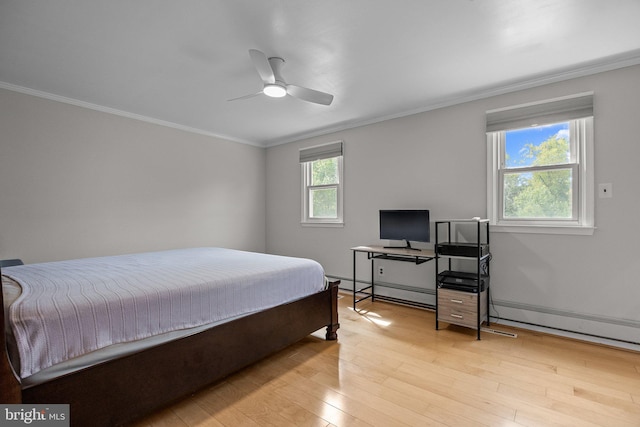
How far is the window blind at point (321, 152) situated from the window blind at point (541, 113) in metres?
1.99

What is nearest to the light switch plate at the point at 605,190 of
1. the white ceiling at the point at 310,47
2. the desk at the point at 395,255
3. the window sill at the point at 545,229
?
the window sill at the point at 545,229

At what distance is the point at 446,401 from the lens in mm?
1840

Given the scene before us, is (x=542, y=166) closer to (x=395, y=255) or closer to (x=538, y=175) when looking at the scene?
(x=538, y=175)

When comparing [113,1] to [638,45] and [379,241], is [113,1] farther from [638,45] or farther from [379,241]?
[638,45]

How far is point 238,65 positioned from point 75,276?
2.05 meters

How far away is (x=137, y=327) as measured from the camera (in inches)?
63.2

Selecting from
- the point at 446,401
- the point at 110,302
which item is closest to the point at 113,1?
the point at 110,302

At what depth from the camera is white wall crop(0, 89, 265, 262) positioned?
118 inches

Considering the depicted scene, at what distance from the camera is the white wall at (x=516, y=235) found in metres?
2.55

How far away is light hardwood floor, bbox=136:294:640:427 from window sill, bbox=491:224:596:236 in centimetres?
97

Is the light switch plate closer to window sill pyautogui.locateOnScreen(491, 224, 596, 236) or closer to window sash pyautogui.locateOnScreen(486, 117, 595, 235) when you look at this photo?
window sash pyautogui.locateOnScreen(486, 117, 595, 235)

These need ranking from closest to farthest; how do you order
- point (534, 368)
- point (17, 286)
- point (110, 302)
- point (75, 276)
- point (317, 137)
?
point (110, 302) → point (17, 286) → point (75, 276) → point (534, 368) → point (317, 137)

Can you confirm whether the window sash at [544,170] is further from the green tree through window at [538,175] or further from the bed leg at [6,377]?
the bed leg at [6,377]

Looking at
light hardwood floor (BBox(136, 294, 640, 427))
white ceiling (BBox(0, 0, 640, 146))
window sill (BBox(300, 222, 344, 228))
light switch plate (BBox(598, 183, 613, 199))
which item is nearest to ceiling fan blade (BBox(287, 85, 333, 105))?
Result: white ceiling (BBox(0, 0, 640, 146))
